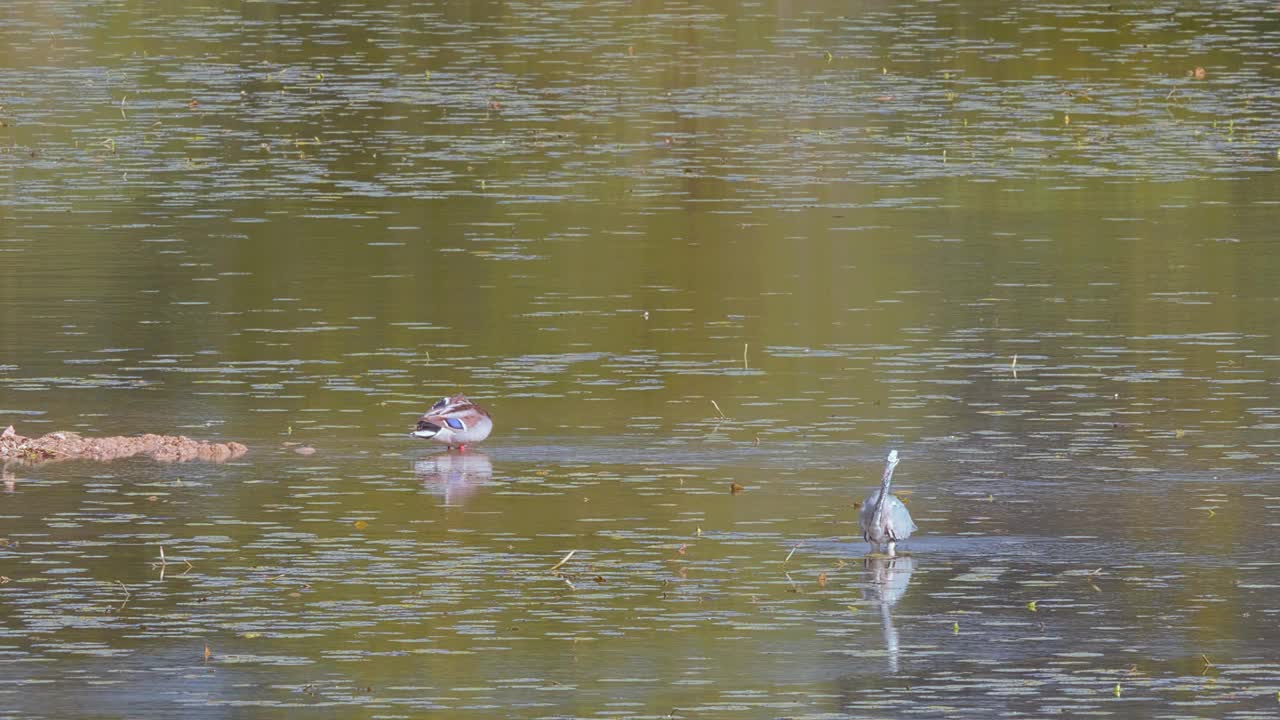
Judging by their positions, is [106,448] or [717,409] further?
[717,409]

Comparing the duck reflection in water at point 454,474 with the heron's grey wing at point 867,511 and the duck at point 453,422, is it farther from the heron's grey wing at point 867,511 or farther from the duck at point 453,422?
the heron's grey wing at point 867,511

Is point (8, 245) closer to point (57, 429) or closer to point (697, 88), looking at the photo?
point (57, 429)

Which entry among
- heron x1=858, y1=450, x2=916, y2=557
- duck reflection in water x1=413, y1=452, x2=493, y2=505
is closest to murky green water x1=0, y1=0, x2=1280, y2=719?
duck reflection in water x1=413, y1=452, x2=493, y2=505

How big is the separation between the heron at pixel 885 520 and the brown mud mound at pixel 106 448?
4287 mm

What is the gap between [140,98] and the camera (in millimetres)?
38719

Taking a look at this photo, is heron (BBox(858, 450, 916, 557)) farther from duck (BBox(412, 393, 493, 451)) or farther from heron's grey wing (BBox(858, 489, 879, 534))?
duck (BBox(412, 393, 493, 451))

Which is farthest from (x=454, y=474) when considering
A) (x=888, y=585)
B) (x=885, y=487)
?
(x=888, y=585)

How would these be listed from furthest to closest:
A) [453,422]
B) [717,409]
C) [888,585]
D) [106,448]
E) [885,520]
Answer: [717,409]
[106,448]
[453,422]
[885,520]
[888,585]

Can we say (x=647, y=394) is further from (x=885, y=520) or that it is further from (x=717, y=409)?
(x=885, y=520)

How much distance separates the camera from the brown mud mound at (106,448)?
16.6m

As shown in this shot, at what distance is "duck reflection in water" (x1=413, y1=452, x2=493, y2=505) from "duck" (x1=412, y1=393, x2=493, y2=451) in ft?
0.39

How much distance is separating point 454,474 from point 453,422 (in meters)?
0.33

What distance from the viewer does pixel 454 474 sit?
16.2 meters

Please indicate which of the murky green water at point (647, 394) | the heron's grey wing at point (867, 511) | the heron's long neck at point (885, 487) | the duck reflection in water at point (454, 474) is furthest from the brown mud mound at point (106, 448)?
the heron's long neck at point (885, 487)
